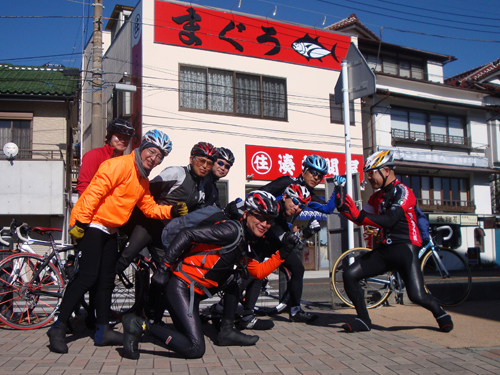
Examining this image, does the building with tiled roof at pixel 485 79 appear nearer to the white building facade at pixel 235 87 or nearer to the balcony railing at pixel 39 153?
the white building facade at pixel 235 87

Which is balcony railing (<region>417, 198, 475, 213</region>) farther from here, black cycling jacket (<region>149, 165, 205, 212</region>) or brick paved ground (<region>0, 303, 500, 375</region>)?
black cycling jacket (<region>149, 165, 205, 212</region>)

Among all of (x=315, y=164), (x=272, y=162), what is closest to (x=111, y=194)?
(x=315, y=164)

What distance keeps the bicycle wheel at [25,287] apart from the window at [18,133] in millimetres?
13119

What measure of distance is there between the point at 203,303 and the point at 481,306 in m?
4.20

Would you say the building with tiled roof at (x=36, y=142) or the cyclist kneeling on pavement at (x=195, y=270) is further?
the building with tiled roof at (x=36, y=142)

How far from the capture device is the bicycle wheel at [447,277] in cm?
661

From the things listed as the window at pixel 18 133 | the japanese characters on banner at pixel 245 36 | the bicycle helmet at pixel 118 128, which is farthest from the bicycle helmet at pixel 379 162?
the window at pixel 18 133

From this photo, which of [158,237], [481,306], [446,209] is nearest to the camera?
[158,237]

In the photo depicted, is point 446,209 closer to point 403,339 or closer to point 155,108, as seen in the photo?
point 155,108

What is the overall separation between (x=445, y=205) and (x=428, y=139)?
155 inches

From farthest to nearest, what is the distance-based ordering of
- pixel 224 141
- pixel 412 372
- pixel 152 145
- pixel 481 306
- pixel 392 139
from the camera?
pixel 392 139 < pixel 224 141 < pixel 481 306 < pixel 152 145 < pixel 412 372

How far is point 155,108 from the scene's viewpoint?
57.4 ft

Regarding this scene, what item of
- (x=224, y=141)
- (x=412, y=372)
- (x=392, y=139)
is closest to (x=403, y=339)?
(x=412, y=372)

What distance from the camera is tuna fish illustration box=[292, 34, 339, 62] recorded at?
816 inches
